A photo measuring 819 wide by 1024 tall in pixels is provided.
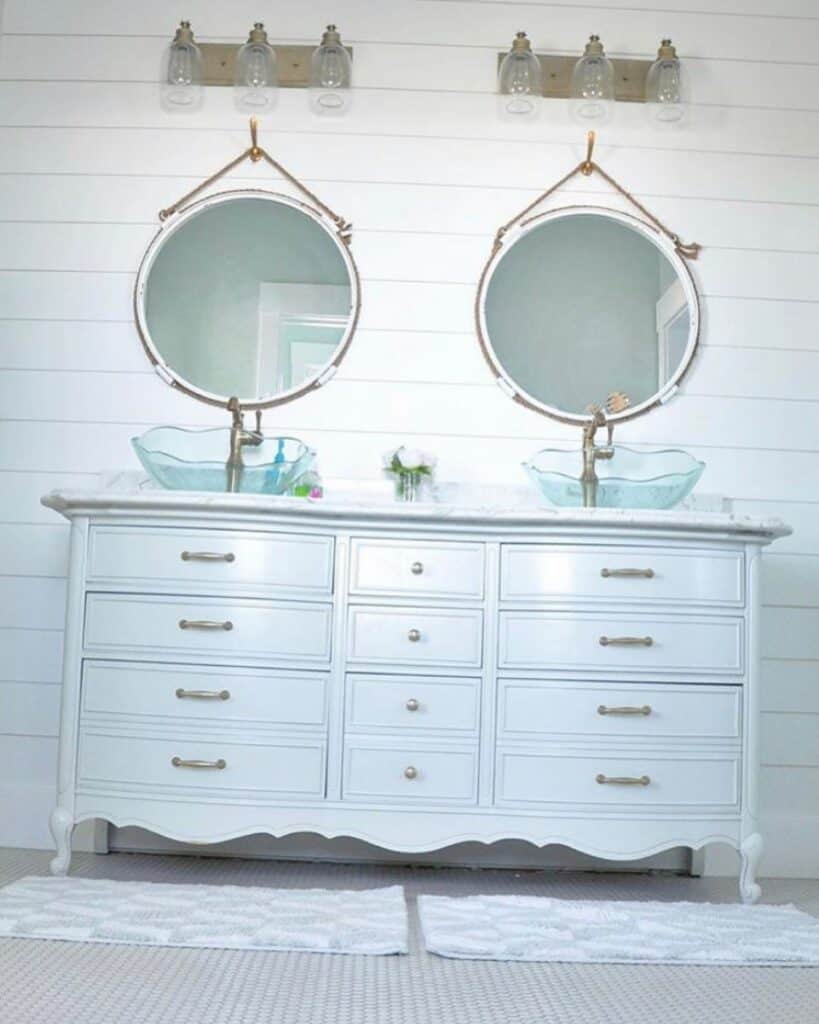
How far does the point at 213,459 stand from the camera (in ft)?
11.2

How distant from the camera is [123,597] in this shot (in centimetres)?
285

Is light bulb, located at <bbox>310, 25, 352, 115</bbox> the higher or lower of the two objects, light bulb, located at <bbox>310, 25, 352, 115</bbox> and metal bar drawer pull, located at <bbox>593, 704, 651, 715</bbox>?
the higher

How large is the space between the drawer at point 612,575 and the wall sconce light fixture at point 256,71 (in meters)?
1.44

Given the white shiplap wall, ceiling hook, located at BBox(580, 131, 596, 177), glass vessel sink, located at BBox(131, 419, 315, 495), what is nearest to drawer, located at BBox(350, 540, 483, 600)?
glass vessel sink, located at BBox(131, 419, 315, 495)

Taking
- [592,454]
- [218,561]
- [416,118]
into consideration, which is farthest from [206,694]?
[416,118]

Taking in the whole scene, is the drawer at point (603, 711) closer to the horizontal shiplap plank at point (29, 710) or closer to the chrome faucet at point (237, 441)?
the chrome faucet at point (237, 441)

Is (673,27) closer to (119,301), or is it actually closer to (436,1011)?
(119,301)

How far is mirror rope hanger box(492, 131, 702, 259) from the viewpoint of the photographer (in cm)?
351

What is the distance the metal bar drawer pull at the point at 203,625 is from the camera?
2820mm

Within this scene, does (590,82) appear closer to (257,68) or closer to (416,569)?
(257,68)

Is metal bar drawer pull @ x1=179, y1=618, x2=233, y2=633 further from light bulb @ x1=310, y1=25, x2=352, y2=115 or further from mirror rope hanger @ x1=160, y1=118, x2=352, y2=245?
light bulb @ x1=310, y1=25, x2=352, y2=115

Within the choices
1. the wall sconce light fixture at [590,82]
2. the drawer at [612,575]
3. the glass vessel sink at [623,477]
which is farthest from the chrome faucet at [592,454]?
the wall sconce light fixture at [590,82]

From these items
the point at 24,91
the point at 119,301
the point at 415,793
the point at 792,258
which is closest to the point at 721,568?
the point at 415,793

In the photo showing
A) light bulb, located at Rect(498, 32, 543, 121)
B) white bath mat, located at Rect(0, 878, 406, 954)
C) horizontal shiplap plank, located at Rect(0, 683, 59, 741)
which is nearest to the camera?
white bath mat, located at Rect(0, 878, 406, 954)
